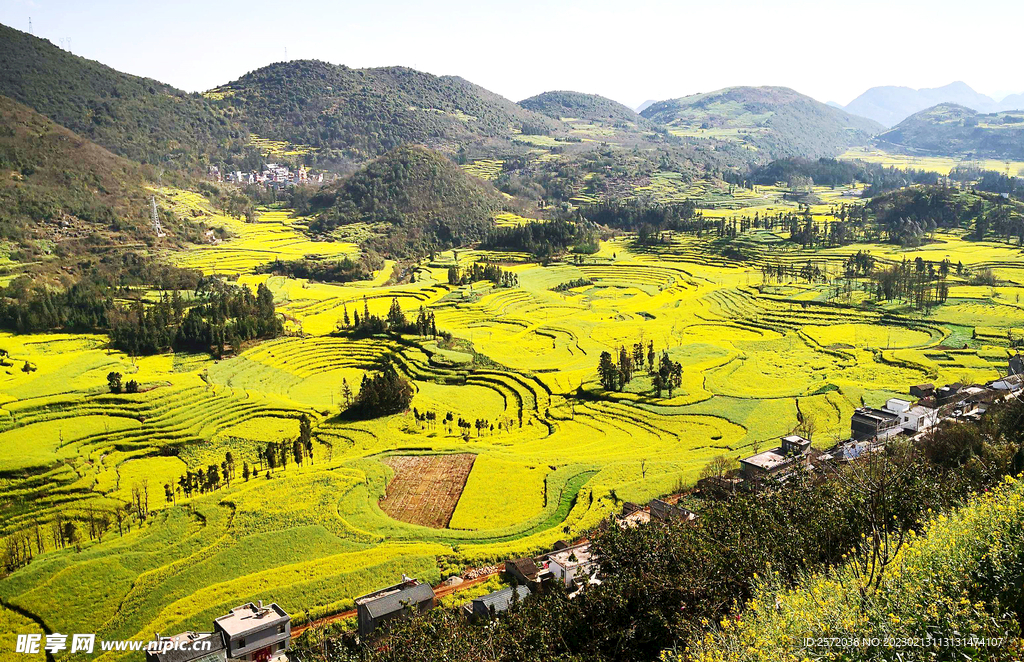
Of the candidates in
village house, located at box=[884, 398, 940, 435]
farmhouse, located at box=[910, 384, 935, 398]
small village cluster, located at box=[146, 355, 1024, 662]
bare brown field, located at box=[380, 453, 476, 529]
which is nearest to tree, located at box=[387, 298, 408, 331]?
bare brown field, located at box=[380, 453, 476, 529]

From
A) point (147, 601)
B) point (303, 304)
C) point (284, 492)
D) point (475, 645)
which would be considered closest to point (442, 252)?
point (303, 304)

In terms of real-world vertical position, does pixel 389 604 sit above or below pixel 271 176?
below


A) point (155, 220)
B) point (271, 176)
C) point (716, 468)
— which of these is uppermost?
point (271, 176)

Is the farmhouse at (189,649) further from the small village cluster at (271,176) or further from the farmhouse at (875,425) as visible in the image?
the small village cluster at (271,176)

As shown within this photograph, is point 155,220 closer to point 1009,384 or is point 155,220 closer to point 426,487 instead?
point 426,487

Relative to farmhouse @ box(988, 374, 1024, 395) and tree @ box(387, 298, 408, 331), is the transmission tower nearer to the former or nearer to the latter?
tree @ box(387, 298, 408, 331)

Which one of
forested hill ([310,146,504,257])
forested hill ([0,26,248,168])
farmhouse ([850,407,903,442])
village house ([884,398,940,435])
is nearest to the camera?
farmhouse ([850,407,903,442])

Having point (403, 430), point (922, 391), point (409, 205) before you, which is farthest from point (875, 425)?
point (409, 205)

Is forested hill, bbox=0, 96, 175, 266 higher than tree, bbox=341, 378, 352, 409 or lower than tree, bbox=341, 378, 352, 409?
higher
